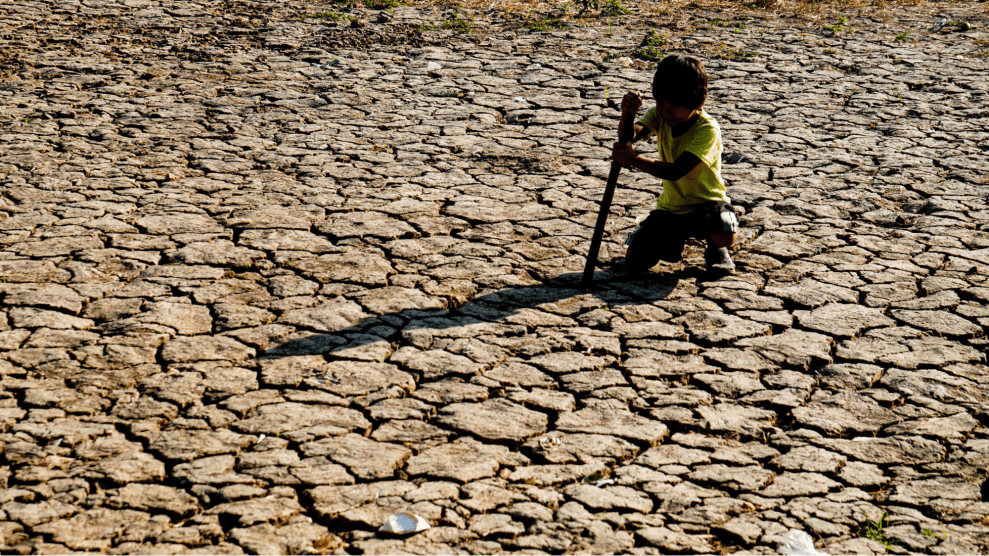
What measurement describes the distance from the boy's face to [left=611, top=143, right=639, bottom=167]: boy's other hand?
212 millimetres

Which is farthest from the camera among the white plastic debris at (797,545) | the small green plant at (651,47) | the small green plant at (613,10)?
the small green plant at (613,10)

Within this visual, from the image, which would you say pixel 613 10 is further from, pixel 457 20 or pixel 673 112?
pixel 673 112

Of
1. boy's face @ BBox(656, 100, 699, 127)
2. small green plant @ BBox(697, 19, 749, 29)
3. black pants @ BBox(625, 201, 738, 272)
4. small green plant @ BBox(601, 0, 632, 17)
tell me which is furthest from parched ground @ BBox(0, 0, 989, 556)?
small green plant @ BBox(601, 0, 632, 17)

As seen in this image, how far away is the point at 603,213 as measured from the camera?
12.6 feet

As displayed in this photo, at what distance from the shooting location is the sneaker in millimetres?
4059

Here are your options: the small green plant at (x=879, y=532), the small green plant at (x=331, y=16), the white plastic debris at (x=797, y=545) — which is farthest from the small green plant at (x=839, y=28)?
the white plastic debris at (x=797, y=545)

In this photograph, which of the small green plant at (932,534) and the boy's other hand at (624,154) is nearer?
the small green plant at (932,534)

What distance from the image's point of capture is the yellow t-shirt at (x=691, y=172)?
155 inches

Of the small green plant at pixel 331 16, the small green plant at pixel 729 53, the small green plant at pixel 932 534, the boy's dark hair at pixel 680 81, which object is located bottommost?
the small green plant at pixel 932 534

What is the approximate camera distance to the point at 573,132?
5902mm

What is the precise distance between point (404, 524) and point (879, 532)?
4.12 feet

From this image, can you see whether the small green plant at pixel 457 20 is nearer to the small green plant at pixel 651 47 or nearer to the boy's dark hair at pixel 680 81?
the small green plant at pixel 651 47

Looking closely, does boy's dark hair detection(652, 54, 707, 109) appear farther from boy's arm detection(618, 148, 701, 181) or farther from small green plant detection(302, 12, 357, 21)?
small green plant detection(302, 12, 357, 21)

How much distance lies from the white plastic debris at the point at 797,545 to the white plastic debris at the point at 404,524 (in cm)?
93
